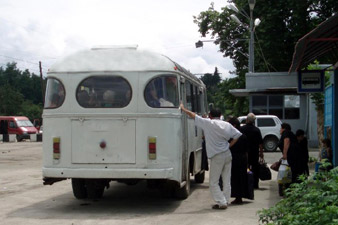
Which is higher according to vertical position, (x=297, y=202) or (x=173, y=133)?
(x=173, y=133)

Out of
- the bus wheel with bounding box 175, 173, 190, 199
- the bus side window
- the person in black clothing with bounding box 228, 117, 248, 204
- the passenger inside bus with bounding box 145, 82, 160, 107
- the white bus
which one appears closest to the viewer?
the white bus

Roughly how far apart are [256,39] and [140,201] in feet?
86.9

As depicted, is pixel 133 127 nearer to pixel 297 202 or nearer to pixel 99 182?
pixel 99 182

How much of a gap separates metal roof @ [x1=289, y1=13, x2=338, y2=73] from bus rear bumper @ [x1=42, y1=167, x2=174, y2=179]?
10.7 ft

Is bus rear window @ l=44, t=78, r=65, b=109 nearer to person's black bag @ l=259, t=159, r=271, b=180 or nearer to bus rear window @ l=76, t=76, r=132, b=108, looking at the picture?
bus rear window @ l=76, t=76, r=132, b=108

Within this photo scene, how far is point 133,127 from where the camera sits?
10.1 meters

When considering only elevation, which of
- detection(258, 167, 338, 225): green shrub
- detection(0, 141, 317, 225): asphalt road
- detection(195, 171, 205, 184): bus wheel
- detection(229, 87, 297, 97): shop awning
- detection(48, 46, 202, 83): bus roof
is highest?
detection(229, 87, 297, 97): shop awning

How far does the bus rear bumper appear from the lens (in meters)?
9.90

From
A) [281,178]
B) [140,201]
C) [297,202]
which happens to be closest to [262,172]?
[281,178]

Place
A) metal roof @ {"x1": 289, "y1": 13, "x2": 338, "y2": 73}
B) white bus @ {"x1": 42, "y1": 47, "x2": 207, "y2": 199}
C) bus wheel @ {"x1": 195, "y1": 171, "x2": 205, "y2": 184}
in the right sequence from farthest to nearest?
bus wheel @ {"x1": 195, "y1": 171, "x2": 205, "y2": 184} → white bus @ {"x1": 42, "y1": 47, "x2": 207, "y2": 199} → metal roof @ {"x1": 289, "y1": 13, "x2": 338, "y2": 73}

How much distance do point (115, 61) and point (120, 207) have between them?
2.70 meters

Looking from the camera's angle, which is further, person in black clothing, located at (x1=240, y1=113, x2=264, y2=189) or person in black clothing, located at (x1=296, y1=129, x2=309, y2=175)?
person in black clothing, located at (x1=240, y1=113, x2=264, y2=189)

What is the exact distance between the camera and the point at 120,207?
35.5ft

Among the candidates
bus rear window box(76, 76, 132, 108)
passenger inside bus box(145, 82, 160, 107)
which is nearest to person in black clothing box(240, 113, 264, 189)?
passenger inside bus box(145, 82, 160, 107)
